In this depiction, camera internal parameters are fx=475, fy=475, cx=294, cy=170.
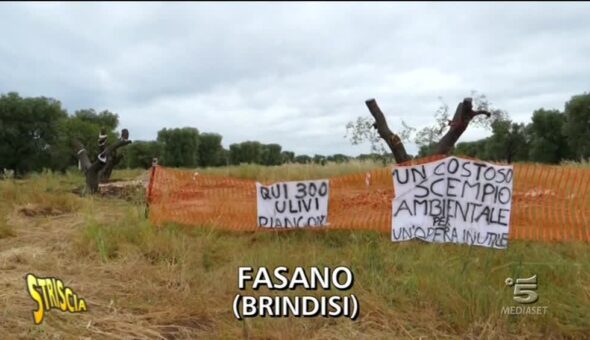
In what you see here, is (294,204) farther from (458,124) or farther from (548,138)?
(548,138)

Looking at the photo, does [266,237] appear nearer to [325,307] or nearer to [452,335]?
[325,307]

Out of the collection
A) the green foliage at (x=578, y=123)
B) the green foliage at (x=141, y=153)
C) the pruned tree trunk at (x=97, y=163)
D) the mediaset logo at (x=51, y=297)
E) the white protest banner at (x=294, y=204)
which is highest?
the green foliage at (x=578, y=123)

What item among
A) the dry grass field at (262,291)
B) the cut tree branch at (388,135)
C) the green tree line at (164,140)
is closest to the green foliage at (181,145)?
the green tree line at (164,140)

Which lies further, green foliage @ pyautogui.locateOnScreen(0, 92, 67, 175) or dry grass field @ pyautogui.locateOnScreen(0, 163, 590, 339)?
green foliage @ pyautogui.locateOnScreen(0, 92, 67, 175)

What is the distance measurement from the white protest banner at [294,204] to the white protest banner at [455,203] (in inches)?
37.9

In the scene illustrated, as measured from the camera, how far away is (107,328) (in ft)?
10.8

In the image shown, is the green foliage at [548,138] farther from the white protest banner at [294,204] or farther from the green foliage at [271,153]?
the white protest banner at [294,204]

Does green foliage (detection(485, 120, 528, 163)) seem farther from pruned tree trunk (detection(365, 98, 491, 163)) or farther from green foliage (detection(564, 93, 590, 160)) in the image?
pruned tree trunk (detection(365, 98, 491, 163))

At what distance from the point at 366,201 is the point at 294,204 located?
85 cm

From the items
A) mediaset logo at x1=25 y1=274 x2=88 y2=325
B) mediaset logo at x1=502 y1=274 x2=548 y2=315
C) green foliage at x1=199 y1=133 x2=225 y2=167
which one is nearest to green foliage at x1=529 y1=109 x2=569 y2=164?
green foliage at x1=199 y1=133 x2=225 y2=167

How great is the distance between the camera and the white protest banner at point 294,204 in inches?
220

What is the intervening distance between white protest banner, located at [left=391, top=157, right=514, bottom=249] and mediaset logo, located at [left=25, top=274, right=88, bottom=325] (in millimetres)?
3005

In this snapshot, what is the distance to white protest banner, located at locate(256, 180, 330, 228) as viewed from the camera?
5.59 meters

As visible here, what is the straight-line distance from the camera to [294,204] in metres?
5.66
